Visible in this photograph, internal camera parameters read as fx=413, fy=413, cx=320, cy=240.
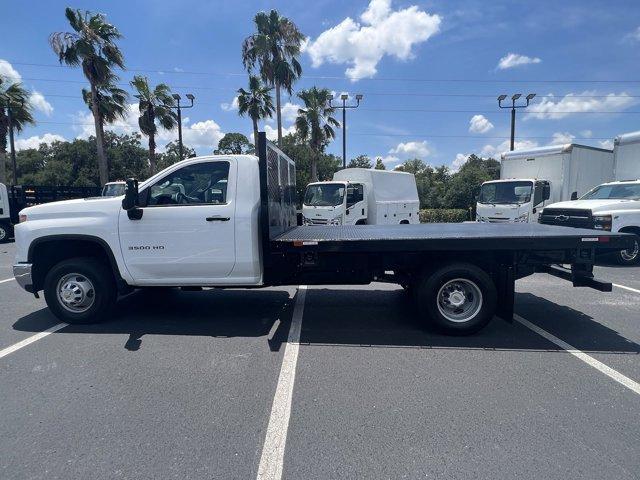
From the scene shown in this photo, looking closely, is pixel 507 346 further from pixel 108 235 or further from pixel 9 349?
pixel 9 349

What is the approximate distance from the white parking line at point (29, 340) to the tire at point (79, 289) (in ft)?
0.43

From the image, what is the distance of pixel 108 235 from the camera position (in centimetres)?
528

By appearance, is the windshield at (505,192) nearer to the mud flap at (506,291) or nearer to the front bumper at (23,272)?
the mud flap at (506,291)

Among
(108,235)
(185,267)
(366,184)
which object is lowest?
(185,267)

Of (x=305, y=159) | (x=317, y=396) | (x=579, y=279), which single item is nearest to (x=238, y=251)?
(x=317, y=396)

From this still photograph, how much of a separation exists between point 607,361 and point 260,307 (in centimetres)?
449

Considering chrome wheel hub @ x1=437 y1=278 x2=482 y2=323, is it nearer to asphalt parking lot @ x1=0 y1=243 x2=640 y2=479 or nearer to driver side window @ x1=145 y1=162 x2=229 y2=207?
asphalt parking lot @ x1=0 y1=243 x2=640 y2=479

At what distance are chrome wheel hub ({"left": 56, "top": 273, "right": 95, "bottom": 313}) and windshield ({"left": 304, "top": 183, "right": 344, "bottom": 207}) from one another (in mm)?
8950

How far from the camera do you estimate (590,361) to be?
14.3ft

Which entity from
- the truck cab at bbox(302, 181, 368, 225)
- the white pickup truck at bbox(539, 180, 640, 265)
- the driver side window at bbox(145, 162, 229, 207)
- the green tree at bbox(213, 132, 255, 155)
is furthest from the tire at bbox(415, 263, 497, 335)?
the green tree at bbox(213, 132, 255, 155)

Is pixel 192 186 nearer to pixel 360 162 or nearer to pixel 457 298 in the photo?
pixel 457 298

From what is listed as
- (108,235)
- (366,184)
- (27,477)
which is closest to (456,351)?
(27,477)

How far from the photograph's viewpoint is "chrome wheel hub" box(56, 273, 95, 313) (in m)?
5.46

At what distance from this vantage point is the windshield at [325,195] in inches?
537
